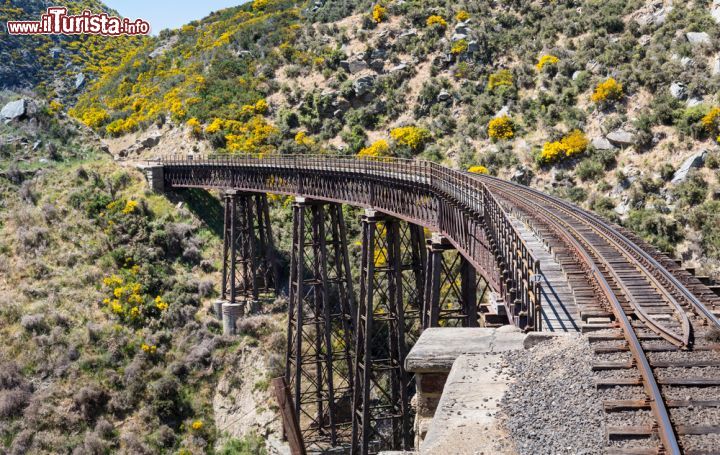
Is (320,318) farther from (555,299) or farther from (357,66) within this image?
(357,66)

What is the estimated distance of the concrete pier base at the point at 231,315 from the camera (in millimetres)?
31984

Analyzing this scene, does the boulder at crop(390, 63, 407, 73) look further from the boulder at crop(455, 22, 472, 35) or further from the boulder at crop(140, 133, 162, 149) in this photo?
the boulder at crop(140, 133, 162, 149)

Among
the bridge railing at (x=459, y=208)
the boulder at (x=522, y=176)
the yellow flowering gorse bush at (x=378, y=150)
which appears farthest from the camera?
the yellow flowering gorse bush at (x=378, y=150)

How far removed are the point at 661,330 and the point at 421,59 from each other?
45.4 m

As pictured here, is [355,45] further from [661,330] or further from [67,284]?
[661,330]

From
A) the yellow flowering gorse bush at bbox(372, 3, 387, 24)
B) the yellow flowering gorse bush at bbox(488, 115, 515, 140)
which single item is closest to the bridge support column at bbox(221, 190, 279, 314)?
the yellow flowering gorse bush at bbox(488, 115, 515, 140)

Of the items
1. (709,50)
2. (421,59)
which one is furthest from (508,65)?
(709,50)

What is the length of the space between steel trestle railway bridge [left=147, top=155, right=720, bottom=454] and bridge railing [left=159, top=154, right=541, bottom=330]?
1.5 inches

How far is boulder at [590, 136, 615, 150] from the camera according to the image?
34381 millimetres

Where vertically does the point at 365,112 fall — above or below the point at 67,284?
above

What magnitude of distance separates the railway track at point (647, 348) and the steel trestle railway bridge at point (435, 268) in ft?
0.10

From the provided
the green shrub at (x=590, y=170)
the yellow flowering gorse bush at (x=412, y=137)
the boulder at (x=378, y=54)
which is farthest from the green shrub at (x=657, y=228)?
the boulder at (x=378, y=54)

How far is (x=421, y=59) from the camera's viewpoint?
169 feet

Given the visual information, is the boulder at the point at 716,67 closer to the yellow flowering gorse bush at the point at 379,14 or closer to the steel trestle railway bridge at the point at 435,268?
the steel trestle railway bridge at the point at 435,268
